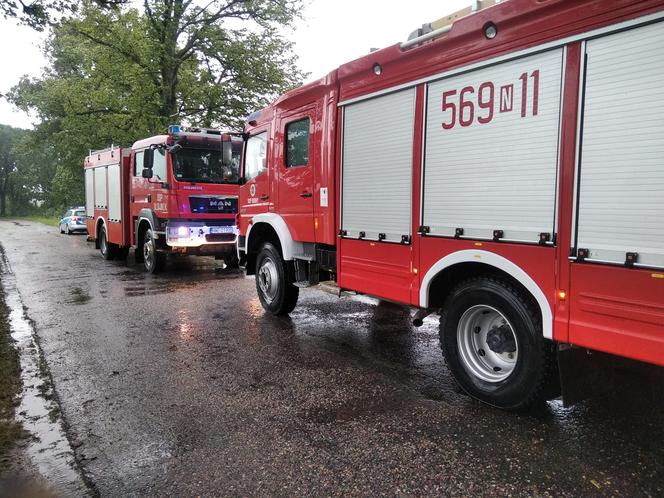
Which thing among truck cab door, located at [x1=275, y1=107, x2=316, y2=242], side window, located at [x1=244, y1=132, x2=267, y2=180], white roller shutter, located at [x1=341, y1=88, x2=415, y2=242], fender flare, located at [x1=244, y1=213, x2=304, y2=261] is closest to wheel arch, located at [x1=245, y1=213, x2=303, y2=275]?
fender flare, located at [x1=244, y1=213, x2=304, y2=261]

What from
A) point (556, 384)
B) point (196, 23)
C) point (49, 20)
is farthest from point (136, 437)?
point (196, 23)

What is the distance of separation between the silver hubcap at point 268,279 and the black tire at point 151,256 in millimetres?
5057

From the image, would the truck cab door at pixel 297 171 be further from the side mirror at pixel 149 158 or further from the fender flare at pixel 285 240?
the side mirror at pixel 149 158

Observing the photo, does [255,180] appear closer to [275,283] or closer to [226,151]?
[226,151]

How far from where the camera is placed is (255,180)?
25.5 ft

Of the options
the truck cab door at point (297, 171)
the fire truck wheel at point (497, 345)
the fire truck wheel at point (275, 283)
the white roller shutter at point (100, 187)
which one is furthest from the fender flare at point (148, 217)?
the fire truck wheel at point (497, 345)

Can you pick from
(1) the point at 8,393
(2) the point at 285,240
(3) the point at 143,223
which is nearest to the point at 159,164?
(3) the point at 143,223

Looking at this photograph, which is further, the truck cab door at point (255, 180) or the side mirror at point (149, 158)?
the side mirror at point (149, 158)

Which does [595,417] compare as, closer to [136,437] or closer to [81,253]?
[136,437]

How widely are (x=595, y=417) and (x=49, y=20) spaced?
9.46 meters

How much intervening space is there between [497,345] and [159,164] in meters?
9.46

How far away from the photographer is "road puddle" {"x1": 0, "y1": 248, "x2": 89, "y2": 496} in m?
3.13

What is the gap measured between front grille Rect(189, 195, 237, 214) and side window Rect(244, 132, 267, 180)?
365 cm

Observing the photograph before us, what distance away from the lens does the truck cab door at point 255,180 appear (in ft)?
24.3
